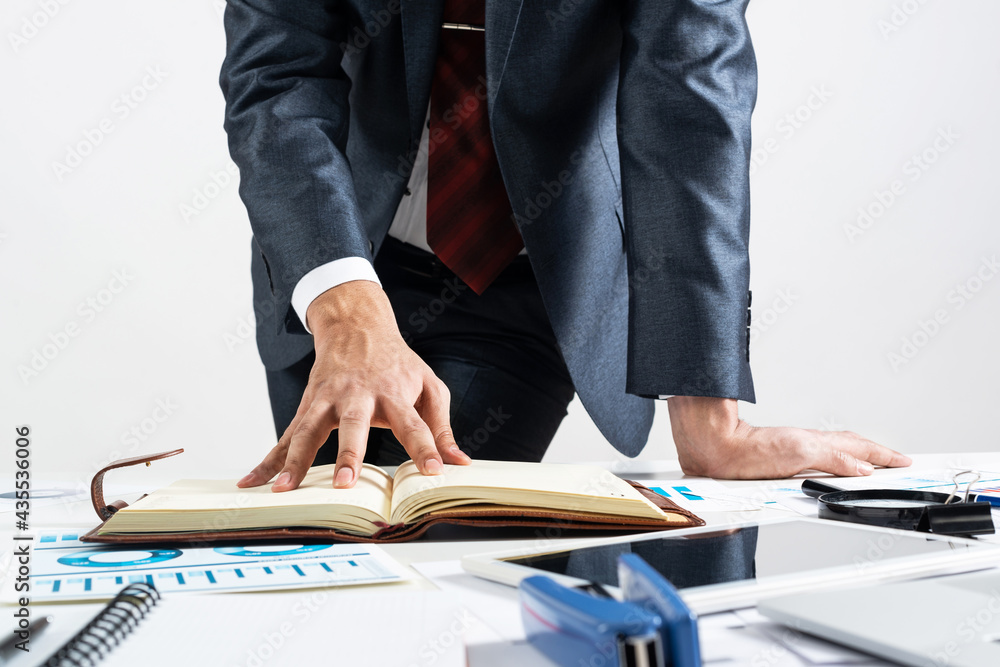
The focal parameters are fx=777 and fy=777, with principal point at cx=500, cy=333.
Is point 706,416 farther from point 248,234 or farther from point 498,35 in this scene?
point 248,234

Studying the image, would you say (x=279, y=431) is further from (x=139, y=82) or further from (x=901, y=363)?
(x=901, y=363)

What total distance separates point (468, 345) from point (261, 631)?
38.5 inches

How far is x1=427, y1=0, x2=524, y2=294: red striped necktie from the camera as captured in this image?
119 cm

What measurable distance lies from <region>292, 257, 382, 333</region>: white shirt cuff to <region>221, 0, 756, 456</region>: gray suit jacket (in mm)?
13

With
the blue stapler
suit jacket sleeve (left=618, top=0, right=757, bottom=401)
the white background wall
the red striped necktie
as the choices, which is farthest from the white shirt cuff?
the white background wall

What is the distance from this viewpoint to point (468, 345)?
131cm

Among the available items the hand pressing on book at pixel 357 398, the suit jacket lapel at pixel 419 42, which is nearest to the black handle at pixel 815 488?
the hand pressing on book at pixel 357 398

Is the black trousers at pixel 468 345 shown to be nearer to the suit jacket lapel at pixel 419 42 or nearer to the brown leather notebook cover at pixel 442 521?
the suit jacket lapel at pixel 419 42

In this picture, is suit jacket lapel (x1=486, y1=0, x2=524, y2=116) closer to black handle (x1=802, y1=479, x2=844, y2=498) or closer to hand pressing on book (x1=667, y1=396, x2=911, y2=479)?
hand pressing on book (x1=667, y1=396, x2=911, y2=479)

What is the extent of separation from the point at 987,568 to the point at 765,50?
9.96 feet

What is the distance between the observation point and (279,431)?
53.9 inches

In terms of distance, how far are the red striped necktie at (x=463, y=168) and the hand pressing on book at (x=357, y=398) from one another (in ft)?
0.83

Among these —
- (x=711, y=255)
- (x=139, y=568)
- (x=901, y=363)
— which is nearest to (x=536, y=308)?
(x=711, y=255)

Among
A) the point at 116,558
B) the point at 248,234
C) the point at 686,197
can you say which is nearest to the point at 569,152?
the point at 686,197
